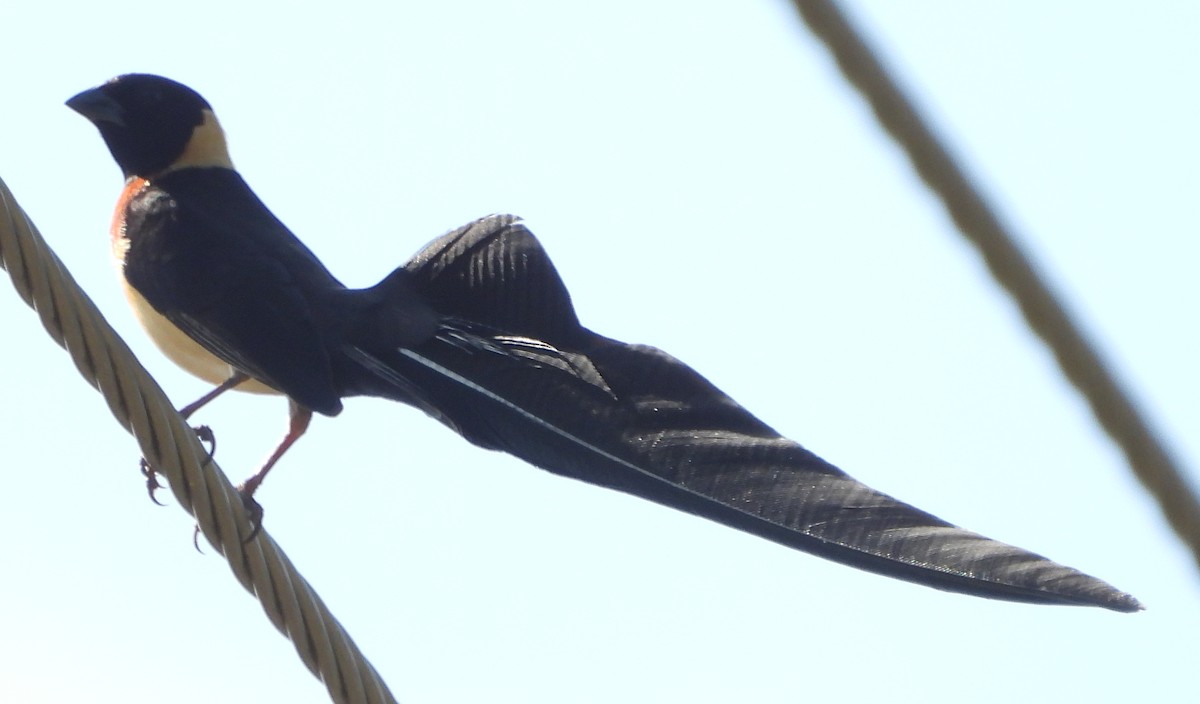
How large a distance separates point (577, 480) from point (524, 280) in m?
0.92

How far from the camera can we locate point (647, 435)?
3279mm

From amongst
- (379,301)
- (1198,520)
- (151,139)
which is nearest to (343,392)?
(379,301)

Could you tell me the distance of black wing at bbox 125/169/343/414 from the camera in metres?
4.24

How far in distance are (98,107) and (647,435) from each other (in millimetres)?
3561

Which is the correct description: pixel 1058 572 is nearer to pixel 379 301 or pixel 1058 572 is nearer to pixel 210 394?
pixel 379 301

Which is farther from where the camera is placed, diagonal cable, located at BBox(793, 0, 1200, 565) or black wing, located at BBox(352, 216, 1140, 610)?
black wing, located at BBox(352, 216, 1140, 610)

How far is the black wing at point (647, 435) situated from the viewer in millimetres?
2146

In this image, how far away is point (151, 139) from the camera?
5.95 meters

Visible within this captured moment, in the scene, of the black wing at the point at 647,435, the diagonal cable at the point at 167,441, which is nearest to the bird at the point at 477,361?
the black wing at the point at 647,435

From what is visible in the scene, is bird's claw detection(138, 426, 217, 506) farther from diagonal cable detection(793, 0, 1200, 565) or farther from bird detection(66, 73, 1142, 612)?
diagonal cable detection(793, 0, 1200, 565)

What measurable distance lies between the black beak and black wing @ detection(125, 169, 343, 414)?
2.44ft

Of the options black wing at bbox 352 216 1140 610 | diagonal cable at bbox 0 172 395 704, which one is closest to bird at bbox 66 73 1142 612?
black wing at bbox 352 216 1140 610

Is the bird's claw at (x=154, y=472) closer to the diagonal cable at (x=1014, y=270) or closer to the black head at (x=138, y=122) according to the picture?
the black head at (x=138, y=122)

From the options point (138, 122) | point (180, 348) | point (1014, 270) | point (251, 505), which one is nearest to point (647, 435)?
point (251, 505)
